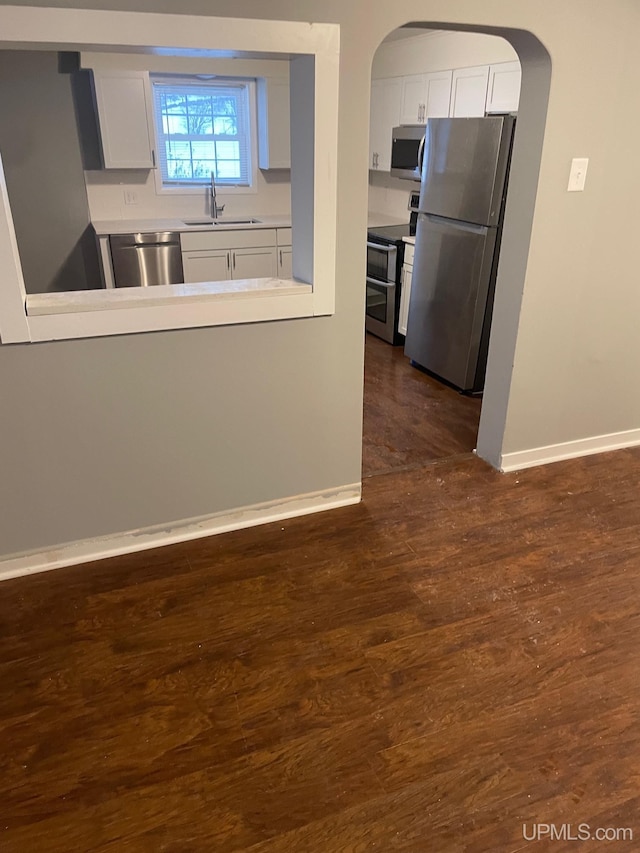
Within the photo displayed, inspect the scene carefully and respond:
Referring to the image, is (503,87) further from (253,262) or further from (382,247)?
(253,262)

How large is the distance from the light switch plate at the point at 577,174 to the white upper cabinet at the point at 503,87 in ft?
4.82

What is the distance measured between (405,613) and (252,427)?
3.16ft

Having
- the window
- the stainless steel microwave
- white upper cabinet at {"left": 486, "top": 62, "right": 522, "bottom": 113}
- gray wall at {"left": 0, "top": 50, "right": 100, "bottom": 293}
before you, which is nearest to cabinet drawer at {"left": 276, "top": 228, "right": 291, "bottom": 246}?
the window

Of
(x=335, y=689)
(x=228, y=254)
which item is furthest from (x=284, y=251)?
(x=335, y=689)

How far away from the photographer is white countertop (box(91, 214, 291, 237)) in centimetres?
465

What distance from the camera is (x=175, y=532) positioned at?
2.62 meters

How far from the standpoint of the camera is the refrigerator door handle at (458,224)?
3.74 m

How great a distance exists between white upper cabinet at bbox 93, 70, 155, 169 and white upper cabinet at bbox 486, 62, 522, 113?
8.04ft

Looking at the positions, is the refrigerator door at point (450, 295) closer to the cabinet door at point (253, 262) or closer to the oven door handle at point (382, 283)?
the oven door handle at point (382, 283)

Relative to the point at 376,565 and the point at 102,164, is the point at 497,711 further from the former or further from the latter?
the point at 102,164

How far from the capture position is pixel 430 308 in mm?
4332

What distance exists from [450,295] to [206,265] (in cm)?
200

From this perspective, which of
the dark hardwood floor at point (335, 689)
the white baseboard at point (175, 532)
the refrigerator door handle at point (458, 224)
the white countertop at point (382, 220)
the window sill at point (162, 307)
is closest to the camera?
the dark hardwood floor at point (335, 689)

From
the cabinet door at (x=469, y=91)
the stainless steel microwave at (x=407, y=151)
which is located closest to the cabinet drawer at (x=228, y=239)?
the stainless steel microwave at (x=407, y=151)
